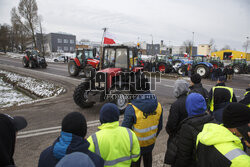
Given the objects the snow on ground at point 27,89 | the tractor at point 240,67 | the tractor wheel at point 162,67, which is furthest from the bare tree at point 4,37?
the tractor at point 240,67

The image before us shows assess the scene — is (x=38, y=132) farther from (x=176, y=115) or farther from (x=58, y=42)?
(x=58, y=42)

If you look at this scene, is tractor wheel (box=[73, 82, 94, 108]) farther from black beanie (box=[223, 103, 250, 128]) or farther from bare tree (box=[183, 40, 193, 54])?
bare tree (box=[183, 40, 193, 54])

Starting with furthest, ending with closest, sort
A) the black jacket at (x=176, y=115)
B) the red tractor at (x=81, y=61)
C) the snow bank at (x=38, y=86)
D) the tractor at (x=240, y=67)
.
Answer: the tractor at (x=240, y=67) → the red tractor at (x=81, y=61) → the snow bank at (x=38, y=86) → the black jacket at (x=176, y=115)

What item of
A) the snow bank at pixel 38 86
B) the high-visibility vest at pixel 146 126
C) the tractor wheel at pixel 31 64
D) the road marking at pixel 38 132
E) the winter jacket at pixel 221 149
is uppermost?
the tractor wheel at pixel 31 64

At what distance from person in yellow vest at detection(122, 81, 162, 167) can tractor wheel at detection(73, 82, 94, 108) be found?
12.6ft

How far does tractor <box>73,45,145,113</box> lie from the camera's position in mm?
5746

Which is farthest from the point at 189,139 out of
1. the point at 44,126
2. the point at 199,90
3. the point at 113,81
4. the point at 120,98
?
the point at 113,81

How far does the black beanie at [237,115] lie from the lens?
1.46m

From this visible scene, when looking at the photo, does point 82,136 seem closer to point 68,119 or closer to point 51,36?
point 68,119

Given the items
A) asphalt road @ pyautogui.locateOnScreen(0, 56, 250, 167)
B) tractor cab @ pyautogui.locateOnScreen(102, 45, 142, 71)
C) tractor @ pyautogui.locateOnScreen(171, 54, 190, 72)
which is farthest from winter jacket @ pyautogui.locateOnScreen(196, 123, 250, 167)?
tractor @ pyautogui.locateOnScreen(171, 54, 190, 72)

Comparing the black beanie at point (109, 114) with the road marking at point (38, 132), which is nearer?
the black beanie at point (109, 114)

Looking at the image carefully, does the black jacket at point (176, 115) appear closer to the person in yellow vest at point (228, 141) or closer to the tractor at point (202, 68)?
the person in yellow vest at point (228, 141)

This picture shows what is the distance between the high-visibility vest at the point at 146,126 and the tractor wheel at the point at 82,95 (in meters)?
3.86

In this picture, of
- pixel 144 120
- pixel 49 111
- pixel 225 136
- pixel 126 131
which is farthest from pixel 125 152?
pixel 49 111
